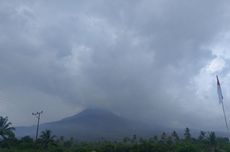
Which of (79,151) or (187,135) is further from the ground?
(187,135)

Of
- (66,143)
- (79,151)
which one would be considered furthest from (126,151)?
(66,143)

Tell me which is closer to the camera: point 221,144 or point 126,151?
point 126,151

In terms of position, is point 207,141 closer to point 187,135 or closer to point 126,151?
point 187,135

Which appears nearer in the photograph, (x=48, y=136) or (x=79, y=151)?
(x=79, y=151)

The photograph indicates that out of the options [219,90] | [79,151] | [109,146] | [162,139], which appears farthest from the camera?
[162,139]

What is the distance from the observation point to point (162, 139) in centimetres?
10288

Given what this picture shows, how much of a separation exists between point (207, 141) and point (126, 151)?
75.3 ft

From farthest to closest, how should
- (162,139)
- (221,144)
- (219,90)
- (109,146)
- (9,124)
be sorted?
(162,139)
(221,144)
(109,146)
(9,124)
(219,90)

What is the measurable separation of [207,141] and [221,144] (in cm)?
322

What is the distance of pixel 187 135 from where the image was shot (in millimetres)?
107375

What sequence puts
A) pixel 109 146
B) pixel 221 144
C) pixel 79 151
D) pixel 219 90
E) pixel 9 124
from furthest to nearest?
pixel 221 144
pixel 109 146
pixel 9 124
pixel 79 151
pixel 219 90

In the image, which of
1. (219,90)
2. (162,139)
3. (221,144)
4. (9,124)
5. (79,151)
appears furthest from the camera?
(162,139)

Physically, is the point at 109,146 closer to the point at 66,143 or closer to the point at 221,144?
the point at 66,143

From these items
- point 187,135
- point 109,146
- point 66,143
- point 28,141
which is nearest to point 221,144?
point 187,135
